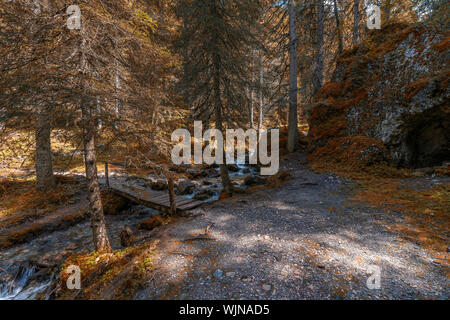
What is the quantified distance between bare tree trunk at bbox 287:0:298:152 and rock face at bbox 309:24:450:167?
2510 millimetres

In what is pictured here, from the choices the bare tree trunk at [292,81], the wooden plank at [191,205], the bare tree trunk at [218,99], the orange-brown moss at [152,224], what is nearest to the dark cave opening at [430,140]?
the bare tree trunk at [292,81]

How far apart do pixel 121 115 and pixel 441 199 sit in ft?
28.2

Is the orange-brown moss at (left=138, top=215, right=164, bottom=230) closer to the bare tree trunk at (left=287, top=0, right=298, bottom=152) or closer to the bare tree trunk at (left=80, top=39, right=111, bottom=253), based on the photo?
the bare tree trunk at (left=80, top=39, right=111, bottom=253)

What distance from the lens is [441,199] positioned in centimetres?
512

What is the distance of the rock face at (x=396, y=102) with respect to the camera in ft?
24.7

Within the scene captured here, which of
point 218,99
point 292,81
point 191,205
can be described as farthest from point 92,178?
point 292,81

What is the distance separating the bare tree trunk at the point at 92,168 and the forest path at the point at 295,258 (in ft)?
5.24

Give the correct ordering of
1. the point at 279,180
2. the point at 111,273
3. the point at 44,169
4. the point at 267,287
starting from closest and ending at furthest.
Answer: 1. the point at 267,287
2. the point at 111,273
3. the point at 44,169
4. the point at 279,180

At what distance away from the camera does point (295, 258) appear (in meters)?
3.55

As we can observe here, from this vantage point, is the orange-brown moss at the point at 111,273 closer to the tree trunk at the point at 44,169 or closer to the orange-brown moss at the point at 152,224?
the orange-brown moss at the point at 152,224

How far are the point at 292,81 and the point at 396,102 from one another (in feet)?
21.3

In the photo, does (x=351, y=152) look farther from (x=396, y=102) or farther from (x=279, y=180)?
(x=279, y=180)
